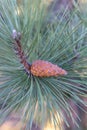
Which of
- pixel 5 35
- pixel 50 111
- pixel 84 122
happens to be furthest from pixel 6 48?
pixel 84 122

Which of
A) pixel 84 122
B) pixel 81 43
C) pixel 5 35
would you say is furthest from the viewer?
pixel 84 122

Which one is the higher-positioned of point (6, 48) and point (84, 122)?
point (6, 48)

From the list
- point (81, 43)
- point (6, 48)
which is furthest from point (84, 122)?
point (6, 48)

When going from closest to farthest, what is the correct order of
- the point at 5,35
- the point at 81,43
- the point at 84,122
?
the point at 5,35
the point at 81,43
the point at 84,122

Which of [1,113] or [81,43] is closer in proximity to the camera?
[1,113]

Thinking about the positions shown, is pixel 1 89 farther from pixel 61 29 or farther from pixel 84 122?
pixel 84 122
